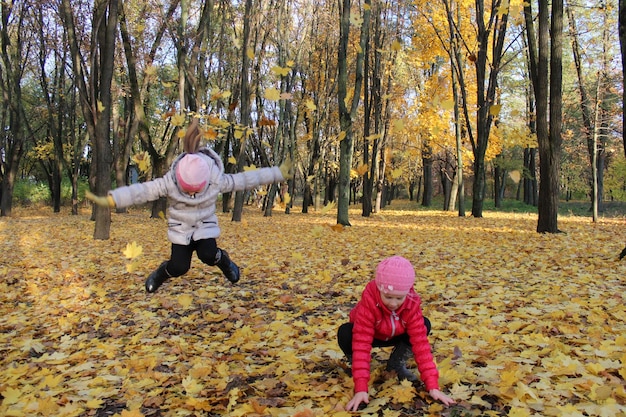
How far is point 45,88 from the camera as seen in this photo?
20953mm

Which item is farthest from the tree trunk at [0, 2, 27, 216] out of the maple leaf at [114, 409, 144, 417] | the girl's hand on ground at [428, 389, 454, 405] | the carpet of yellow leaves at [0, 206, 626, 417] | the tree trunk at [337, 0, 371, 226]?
the girl's hand on ground at [428, 389, 454, 405]

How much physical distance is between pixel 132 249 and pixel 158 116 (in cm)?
2504

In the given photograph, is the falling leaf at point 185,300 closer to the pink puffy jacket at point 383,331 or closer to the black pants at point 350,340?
→ the black pants at point 350,340

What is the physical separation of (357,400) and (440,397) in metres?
0.45

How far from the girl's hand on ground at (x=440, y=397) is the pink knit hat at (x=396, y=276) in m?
0.58

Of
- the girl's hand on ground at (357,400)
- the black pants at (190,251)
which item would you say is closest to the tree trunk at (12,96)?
the black pants at (190,251)

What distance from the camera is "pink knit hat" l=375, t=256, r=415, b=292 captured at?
8.39ft

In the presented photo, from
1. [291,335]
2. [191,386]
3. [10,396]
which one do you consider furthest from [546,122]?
[10,396]

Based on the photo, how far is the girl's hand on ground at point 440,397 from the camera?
8.32 feet

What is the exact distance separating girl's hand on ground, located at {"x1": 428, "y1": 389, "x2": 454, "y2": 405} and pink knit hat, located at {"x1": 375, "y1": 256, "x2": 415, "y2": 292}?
0.58m

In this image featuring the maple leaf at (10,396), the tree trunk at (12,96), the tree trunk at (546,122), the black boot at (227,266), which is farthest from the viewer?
the tree trunk at (12,96)

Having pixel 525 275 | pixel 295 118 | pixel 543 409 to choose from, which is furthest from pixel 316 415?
pixel 295 118

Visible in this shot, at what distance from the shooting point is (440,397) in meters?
2.54

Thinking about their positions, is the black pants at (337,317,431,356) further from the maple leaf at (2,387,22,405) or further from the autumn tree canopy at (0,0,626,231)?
the autumn tree canopy at (0,0,626,231)
